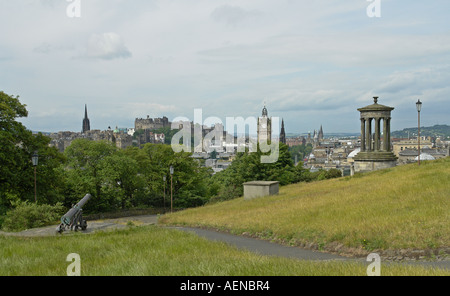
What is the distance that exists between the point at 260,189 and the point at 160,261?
20690 mm

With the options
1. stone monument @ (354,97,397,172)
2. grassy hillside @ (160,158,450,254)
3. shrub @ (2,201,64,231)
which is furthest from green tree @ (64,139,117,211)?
stone monument @ (354,97,397,172)

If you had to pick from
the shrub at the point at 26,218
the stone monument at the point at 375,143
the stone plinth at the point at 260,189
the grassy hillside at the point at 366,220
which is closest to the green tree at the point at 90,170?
the stone plinth at the point at 260,189

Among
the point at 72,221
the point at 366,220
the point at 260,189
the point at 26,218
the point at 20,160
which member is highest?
the point at 20,160

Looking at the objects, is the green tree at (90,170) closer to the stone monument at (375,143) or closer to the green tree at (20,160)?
the green tree at (20,160)

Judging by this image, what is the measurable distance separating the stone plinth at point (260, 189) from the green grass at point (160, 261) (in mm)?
15031

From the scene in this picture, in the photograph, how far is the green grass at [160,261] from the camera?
663 centimetres

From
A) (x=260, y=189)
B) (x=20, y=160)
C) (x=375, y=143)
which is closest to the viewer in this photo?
(x=20, y=160)

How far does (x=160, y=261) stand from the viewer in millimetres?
8023

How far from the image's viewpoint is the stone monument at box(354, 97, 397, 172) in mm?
36406

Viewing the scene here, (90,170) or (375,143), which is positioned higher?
(375,143)

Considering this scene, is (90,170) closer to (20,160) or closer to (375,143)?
(20,160)

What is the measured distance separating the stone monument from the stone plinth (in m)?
12.6

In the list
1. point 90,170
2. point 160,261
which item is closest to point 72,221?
point 160,261
